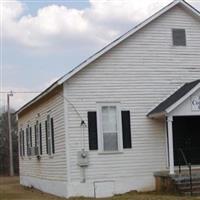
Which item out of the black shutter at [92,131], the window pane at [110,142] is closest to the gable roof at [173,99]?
the window pane at [110,142]

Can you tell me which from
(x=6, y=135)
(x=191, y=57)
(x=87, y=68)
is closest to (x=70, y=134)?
(x=87, y=68)

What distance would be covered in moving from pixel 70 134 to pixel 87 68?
248 cm

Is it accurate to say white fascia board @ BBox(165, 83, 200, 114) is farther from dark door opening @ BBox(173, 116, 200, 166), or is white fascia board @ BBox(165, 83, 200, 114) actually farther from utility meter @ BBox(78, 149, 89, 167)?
utility meter @ BBox(78, 149, 89, 167)

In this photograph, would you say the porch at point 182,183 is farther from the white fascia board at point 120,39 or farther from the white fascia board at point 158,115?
the white fascia board at point 120,39

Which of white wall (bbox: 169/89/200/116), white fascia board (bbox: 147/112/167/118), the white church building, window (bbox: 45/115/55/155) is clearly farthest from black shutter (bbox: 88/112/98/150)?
white wall (bbox: 169/89/200/116)

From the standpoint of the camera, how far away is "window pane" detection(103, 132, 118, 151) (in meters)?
20.0

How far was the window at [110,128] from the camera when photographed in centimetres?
1995

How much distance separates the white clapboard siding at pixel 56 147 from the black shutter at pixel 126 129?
87.7 inches

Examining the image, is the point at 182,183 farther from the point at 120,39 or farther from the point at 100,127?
the point at 120,39

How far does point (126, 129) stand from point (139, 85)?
5.77 feet

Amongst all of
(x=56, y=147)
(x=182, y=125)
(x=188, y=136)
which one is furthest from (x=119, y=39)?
(x=56, y=147)

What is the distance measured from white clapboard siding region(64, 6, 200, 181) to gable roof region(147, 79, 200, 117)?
0.29m

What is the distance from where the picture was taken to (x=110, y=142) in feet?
65.7

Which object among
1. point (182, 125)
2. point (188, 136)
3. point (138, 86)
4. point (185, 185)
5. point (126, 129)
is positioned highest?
point (138, 86)
